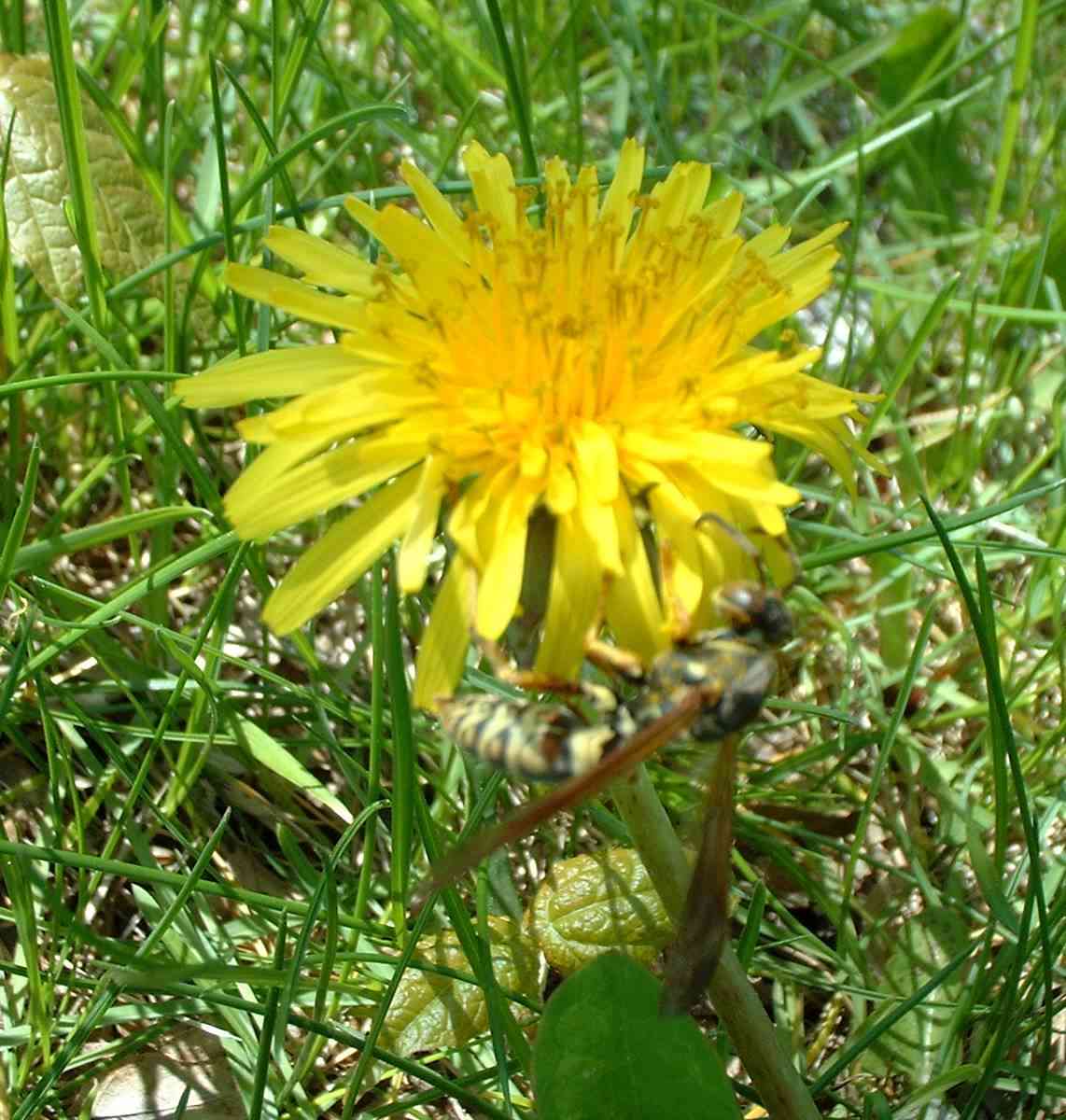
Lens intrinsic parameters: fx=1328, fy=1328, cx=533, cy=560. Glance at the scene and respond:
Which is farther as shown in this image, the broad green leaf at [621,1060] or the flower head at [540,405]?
the broad green leaf at [621,1060]

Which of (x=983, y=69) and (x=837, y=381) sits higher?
(x=983, y=69)

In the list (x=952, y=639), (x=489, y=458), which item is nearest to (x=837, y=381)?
(x=952, y=639)

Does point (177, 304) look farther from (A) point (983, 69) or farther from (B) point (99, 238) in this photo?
(A) point (983, 69)

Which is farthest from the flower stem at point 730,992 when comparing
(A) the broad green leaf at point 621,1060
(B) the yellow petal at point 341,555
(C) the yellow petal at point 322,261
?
(C) the yellow petal at point 322,261

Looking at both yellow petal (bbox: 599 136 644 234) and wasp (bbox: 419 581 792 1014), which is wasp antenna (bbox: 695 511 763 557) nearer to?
wasp (bbox: 419 581 792 1014)

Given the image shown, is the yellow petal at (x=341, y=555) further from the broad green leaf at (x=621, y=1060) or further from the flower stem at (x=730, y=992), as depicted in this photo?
the broad green leaf at (x=621, y=1060)

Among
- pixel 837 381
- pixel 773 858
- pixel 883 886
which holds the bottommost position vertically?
pixel 883 886

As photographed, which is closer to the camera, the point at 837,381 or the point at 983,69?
the point at 837,381
